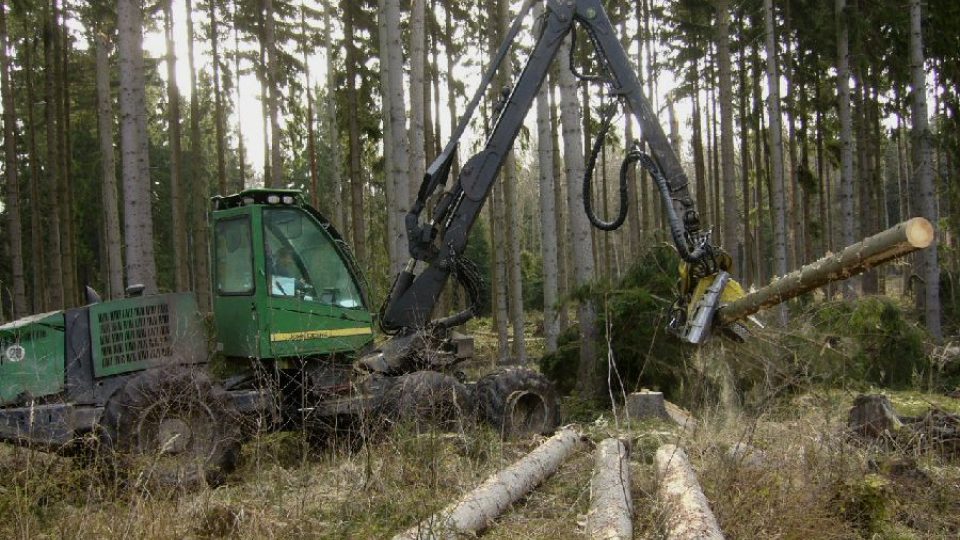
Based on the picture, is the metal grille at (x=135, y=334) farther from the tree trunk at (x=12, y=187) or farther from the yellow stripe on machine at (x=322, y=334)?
the tree trunk at (x=12, y=187)

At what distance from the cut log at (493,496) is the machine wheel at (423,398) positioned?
956 mm

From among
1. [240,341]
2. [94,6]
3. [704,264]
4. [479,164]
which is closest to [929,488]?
[704,264]

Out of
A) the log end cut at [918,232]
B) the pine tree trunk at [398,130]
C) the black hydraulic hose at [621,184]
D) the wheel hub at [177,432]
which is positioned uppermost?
the pine tree trunk at [398,130]

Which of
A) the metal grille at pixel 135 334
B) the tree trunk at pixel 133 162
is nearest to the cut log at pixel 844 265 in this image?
the metal grille at pixel 135 334

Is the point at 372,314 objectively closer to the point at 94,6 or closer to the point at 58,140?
the point at 94,6

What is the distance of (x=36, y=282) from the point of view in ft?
76.4

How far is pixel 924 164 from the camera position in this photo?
1731cm

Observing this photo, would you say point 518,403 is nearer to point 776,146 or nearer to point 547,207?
point 547,207

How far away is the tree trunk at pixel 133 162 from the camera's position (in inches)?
429

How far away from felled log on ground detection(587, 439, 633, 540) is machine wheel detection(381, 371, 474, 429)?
1709 mm

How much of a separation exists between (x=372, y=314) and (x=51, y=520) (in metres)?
4.00

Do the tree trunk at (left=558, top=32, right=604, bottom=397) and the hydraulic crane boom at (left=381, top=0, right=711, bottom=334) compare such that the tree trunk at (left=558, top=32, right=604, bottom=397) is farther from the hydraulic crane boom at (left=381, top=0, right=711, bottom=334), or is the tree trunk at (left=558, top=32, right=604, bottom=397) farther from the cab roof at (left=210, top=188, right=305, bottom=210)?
the cab roof at (left=210, top=188, right=305, bottom=210)

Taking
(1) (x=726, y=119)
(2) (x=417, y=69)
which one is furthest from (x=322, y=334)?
(1) (x=726, y=119)

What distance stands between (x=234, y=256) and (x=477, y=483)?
3.82 meters
